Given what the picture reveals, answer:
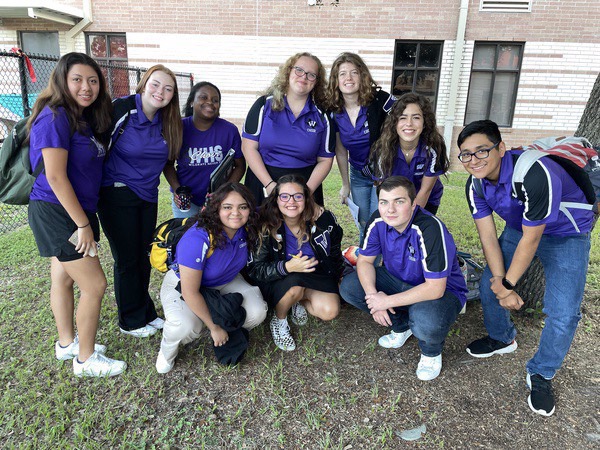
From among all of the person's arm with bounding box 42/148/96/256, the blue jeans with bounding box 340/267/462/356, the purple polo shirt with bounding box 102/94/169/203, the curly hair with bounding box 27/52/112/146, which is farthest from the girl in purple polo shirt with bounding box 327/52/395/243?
the person's arm with bounding box 42/148/96/256

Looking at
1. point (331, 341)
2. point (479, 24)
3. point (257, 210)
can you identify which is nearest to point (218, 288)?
point (257, 210)

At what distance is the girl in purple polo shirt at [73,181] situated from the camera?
2.27m

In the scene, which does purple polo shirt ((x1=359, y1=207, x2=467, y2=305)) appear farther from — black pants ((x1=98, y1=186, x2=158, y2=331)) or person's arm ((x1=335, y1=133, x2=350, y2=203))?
black pants ((x1=98, y1=186, x2=158, y2=331))

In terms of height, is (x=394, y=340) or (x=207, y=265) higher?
(x=207, y=265)

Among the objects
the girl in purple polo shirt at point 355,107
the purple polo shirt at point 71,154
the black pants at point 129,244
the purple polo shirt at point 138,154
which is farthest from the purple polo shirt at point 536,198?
the purple polo shirt at point 71,154

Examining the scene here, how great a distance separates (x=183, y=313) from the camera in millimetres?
2785

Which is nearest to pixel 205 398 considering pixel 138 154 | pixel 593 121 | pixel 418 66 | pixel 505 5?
pixel 138 154

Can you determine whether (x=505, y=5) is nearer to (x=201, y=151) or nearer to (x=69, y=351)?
(x=201, y=151)

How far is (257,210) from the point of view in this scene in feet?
9.89

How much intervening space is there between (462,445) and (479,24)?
34.7 ft

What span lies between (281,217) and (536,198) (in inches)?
61.7

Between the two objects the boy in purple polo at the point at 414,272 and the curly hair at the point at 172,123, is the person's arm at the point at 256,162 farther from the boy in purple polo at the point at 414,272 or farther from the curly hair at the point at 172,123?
the boy in purple polo at the point at 414,272

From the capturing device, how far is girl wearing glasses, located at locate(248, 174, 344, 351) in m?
2.96

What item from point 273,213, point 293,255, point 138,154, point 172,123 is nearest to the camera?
point 138,154
